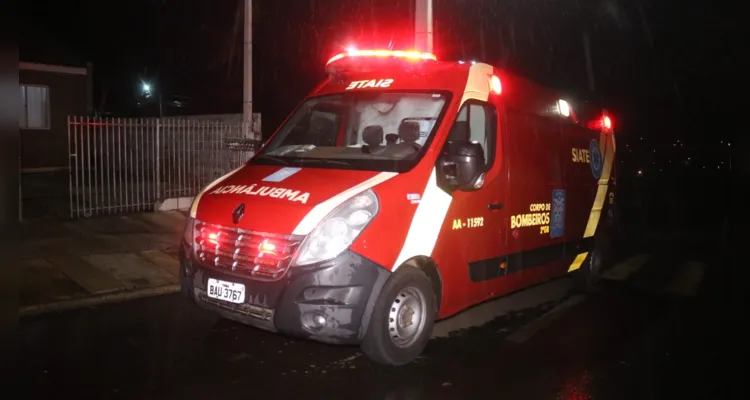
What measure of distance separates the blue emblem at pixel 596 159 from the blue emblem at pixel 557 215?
1.19 meters

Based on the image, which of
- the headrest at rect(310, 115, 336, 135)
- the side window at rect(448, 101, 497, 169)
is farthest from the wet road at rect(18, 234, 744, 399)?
the headrest at rect(310, 115, 336, 135)

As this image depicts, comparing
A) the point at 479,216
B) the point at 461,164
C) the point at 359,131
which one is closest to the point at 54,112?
the point at 359,131

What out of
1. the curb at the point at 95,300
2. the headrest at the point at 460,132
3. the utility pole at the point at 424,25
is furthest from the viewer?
the utility pole at the point at 424,25

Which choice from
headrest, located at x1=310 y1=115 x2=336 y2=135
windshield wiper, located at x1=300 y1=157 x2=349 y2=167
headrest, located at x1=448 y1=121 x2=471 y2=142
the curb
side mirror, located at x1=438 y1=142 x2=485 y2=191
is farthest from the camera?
the curb

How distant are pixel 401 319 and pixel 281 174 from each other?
1466 millimetres

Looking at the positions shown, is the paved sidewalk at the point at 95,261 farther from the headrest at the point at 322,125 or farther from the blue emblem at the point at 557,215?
the blue emblem at the point at 557,215

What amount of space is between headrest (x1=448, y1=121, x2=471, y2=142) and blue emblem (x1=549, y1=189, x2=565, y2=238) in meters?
1.77

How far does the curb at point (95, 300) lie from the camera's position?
654cm

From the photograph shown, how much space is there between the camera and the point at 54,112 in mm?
19016

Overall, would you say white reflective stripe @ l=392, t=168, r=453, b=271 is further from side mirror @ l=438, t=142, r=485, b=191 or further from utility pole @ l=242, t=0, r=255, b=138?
utility pole @ l=242, t=0, r=255, b=138

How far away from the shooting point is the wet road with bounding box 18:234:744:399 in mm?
4672

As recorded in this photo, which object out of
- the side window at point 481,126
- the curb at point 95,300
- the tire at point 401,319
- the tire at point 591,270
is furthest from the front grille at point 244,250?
the tire at point 591,270

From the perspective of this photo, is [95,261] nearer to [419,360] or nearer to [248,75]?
[419,360]

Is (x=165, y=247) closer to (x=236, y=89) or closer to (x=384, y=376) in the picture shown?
(x=384, y=376)
